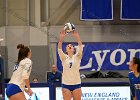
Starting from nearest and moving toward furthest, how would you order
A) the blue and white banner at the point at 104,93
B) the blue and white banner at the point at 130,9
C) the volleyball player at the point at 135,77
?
the volleyball player at the point at 135,77 < the blue and white banner at the point at 104,93 < the blue and white banner at the point at 130,9

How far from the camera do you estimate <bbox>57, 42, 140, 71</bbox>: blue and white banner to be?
16094mm

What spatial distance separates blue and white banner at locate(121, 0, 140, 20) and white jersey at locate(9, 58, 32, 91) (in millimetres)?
10115

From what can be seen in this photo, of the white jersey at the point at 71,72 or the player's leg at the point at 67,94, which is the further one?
the player's leg at the point at 67,94

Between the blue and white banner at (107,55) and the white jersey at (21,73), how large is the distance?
985 cm

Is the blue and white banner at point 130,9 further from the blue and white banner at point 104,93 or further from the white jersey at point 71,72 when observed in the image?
the white jersey at point 71,72

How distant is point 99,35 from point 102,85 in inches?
296

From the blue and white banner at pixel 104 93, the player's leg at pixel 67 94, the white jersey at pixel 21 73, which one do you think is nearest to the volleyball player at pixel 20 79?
the white jersey at pixel 21 73

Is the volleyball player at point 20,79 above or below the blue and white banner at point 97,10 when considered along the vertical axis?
below

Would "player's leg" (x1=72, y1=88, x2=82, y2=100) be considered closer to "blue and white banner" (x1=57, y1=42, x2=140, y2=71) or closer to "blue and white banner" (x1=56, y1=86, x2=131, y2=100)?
"blue and white banner" (x1=56, y1=86, x2=131, y2=100)

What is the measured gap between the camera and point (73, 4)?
55.4ft

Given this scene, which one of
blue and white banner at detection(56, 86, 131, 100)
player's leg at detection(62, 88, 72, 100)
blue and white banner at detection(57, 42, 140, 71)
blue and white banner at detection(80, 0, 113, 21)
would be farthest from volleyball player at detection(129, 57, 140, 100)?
blue and white banner at detection(57, 42, 140, 71)

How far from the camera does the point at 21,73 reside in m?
6.18

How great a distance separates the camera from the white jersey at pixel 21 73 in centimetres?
614

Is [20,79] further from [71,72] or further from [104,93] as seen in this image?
[104,93]
